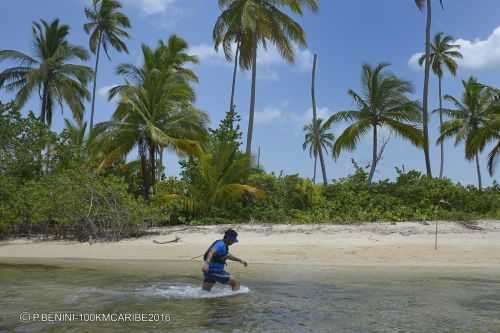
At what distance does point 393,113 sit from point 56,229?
52.4ft

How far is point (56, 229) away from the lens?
58.5 feet

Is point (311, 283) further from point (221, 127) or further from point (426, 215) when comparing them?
point (221, 127)

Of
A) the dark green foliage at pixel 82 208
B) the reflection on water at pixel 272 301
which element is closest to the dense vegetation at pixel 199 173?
the dark green foliage at pixel 82 208

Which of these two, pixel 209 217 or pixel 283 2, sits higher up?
pixel 283 2

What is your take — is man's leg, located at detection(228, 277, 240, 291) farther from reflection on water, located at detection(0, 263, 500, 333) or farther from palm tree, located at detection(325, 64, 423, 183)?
palm tree, located at detection(325, 64, 423, 183)

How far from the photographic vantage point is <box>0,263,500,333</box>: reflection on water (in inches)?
250

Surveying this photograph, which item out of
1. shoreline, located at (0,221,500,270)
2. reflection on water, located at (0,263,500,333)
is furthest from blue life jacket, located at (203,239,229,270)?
shoreline, located at (0,221,500,270)

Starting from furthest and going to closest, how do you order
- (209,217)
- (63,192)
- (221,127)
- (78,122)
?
(78,122) < (221,127) < (209,217) < (63,192)

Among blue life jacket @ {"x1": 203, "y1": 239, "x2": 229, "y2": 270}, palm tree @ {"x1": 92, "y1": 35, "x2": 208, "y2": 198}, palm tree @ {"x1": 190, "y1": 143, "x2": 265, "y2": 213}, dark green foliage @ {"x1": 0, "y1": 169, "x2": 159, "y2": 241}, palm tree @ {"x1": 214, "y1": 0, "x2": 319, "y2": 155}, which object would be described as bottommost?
blue life jacket @ {"x1": 203, "y1": 239, "x2": 229, "y2": 270}

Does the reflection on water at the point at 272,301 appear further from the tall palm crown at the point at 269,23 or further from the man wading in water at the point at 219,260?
the tall palm crown at the point at 269,23

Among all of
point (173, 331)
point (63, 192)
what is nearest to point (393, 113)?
point (63, 192)

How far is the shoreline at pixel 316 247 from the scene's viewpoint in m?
12.8

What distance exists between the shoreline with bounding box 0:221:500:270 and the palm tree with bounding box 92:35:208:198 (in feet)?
14.3

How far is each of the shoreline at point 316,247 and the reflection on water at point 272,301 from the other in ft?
5.42
